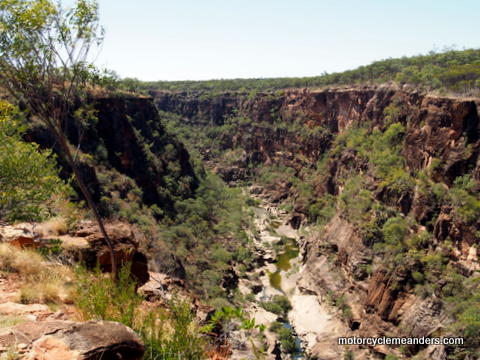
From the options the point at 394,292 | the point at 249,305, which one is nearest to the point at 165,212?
the point at 249,305

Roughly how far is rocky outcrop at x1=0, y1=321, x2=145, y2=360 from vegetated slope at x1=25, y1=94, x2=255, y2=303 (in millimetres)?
25501

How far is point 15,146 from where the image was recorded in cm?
1155

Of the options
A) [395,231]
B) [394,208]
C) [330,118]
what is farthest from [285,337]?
[330,118]

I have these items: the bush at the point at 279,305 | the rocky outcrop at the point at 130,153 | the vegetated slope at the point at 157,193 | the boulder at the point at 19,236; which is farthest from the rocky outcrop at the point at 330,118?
the boulder at the point at 19,236

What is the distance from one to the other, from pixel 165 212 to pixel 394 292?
108ft

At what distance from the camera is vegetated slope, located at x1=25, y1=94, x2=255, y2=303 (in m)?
38.2

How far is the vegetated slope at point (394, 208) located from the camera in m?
28.6

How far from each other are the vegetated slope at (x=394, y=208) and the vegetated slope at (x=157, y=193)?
13.7 m

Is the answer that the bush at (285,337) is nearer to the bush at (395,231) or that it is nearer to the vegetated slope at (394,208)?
the vegetated slope at (394,208)

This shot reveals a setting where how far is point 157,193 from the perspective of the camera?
5247 cm

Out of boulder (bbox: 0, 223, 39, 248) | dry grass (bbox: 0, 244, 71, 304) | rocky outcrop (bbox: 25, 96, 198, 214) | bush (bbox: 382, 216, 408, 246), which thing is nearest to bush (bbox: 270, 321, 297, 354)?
bush (bbox: 382, 216, 408, 246)

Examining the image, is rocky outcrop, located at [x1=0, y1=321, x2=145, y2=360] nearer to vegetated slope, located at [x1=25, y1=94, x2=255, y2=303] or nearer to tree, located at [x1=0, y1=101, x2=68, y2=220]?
tree, located at [x1=0, y1=101, x2=68, y2=220]

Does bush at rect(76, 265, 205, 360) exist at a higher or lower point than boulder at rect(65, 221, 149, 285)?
higher

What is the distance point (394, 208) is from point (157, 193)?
33.5m
